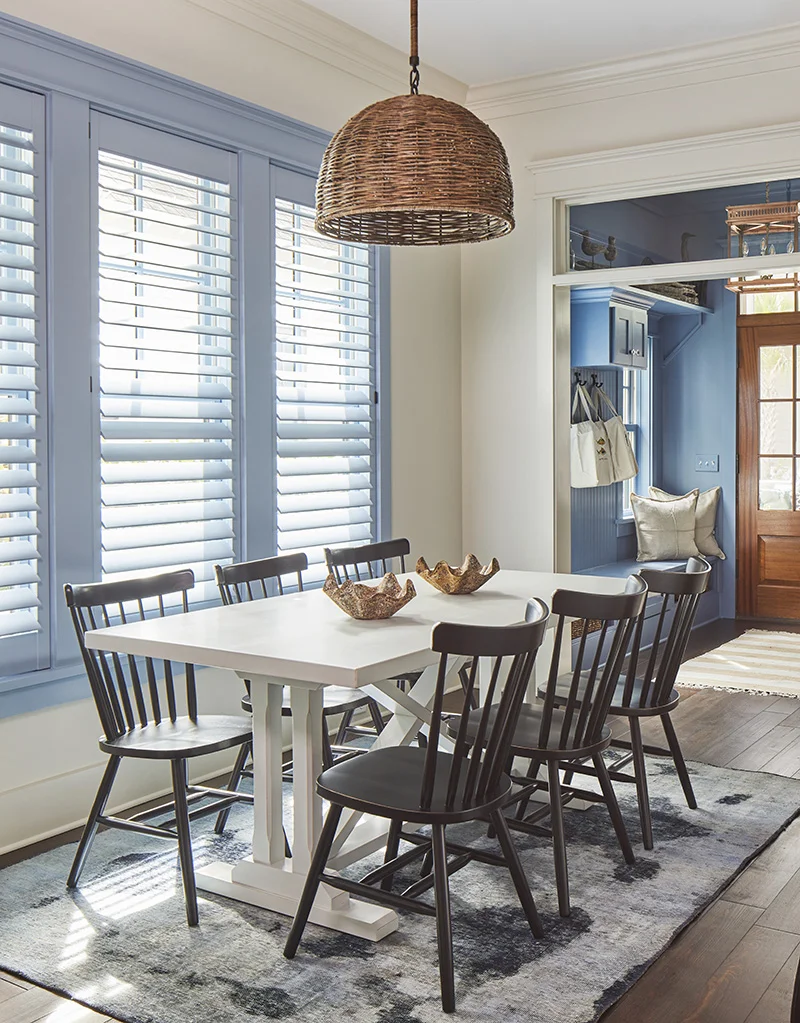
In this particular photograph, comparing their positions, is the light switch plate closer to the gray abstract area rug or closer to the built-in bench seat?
the built-in bench seat

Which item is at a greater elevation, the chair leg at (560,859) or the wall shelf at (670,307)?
the wall shelf at (670,307)

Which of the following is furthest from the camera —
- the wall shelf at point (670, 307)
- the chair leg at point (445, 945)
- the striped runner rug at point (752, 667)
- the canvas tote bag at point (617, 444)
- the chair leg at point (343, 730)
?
the canvas tote bag at point (617, 444)

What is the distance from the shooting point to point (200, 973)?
8.08 ft

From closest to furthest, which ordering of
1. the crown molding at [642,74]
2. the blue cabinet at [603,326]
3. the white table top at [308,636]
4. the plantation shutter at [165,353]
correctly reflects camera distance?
the white table top at [308,636], the plantation shutter at [165,353], the crown molding at [642,74], the blue cabinet at [603,326]

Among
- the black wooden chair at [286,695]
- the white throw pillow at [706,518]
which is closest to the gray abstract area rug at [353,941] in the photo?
the black wooden chair at [286,695]

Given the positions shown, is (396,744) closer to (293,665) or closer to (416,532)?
(293,665)

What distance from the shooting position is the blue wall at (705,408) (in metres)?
7.68

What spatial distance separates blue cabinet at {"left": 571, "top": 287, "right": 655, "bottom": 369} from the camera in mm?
6027

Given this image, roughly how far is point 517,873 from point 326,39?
138 inches

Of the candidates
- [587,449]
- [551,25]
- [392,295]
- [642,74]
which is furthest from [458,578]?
[587,449]

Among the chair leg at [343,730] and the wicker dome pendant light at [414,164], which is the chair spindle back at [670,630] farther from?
the wicker dome pendant light at [414,164]

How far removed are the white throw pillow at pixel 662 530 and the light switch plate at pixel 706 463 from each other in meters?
0.44

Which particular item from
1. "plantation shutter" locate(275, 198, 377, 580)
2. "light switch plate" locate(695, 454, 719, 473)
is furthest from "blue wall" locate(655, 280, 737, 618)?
"plantation shutter" locate(275, 198, 377, 580)

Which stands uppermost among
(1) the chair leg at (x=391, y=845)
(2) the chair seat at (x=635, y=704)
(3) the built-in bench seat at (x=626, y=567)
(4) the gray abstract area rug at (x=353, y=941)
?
(3) the built-in bench seat at (x=626, y=567)
